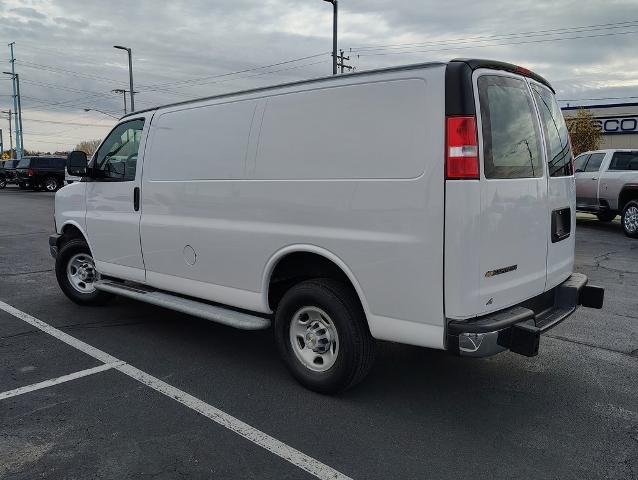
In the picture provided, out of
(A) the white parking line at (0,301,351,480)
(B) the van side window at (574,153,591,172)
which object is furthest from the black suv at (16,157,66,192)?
(A) the white parking line at (0,301,351,480)

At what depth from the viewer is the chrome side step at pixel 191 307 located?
4.25 m

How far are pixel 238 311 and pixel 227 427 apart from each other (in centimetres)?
134

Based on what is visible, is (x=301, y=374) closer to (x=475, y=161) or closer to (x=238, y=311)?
(x=238, y=311)

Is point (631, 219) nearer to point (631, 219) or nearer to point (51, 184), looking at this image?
point (631, 219)

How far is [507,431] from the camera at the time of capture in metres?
3.47

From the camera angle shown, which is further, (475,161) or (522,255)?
(522,255)

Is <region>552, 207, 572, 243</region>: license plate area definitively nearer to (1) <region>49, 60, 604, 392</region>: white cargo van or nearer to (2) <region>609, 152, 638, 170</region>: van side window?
(1) <region>49, 60, 604, 392</region>: white cargo van

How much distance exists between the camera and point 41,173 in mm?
32156

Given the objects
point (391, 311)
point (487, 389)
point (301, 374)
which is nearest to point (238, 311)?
point (301, 374)

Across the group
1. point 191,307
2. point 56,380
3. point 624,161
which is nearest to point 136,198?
point 191,307

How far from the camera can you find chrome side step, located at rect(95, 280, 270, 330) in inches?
167

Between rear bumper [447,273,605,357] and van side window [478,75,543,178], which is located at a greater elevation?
van side window [478,75,543,178]

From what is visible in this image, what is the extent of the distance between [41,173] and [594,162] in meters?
29.4

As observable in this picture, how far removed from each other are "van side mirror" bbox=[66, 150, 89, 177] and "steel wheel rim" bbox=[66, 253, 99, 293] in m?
0.98
